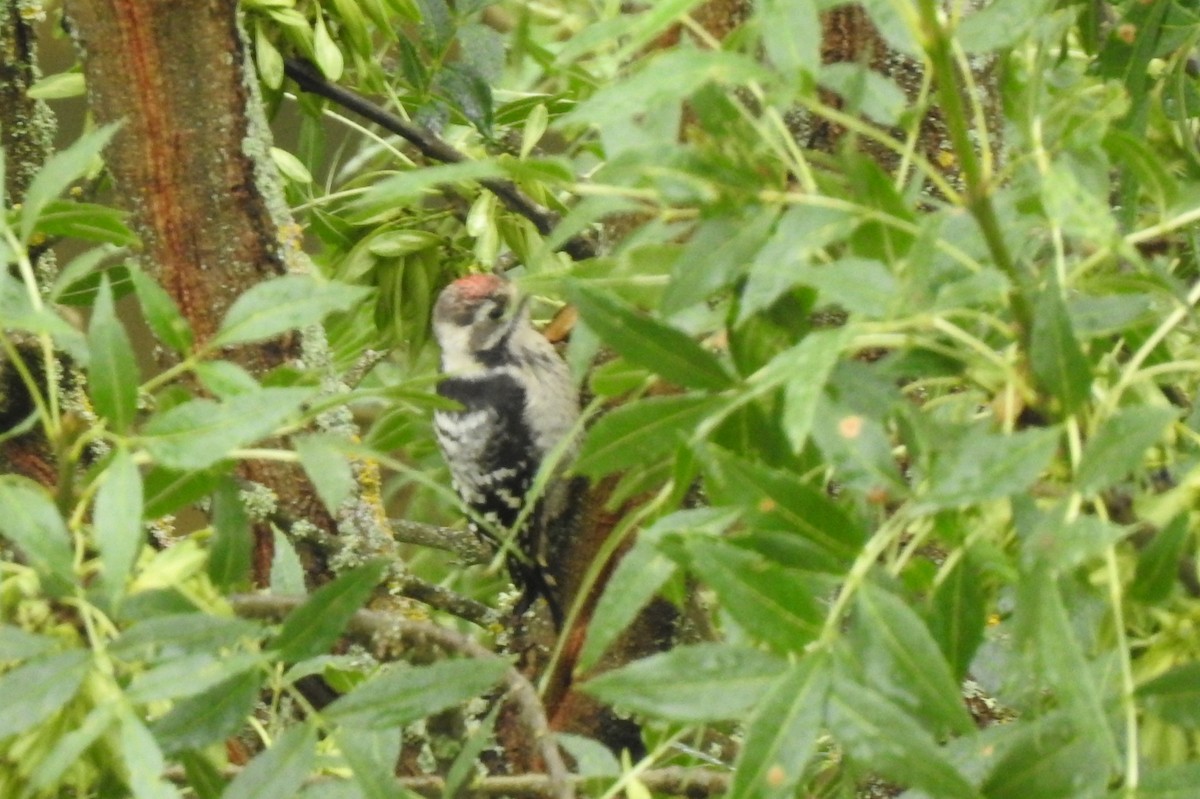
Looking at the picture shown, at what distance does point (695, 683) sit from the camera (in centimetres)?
66

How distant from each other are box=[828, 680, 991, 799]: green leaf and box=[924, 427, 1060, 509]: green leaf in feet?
0.27

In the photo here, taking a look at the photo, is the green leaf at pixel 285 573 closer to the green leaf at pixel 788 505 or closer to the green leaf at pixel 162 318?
the green leaf at pixel 162 318

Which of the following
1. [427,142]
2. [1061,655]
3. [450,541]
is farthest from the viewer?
[450,541]

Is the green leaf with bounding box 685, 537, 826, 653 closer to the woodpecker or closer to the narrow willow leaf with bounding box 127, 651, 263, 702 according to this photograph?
the narrow willow leaf with bounding box 127, 651, 263, 702

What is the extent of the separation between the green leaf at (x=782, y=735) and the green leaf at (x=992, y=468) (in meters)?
0.09

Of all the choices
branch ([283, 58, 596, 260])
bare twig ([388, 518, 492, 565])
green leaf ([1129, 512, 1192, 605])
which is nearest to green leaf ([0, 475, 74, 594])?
green leaf ([1129, 512, 1192, 605])

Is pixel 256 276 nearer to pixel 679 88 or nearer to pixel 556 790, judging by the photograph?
pixel 556 790

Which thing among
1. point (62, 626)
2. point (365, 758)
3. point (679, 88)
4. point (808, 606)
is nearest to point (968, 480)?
point (808, 606)

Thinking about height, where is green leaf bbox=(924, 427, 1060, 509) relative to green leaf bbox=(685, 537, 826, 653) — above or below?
above

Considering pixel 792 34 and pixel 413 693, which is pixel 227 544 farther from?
pixel 792 34

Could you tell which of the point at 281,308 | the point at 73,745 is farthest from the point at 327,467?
the point at 73,745

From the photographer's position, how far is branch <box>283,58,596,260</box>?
1.65 m

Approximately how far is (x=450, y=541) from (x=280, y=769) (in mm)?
1249

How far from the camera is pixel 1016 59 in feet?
2.96
